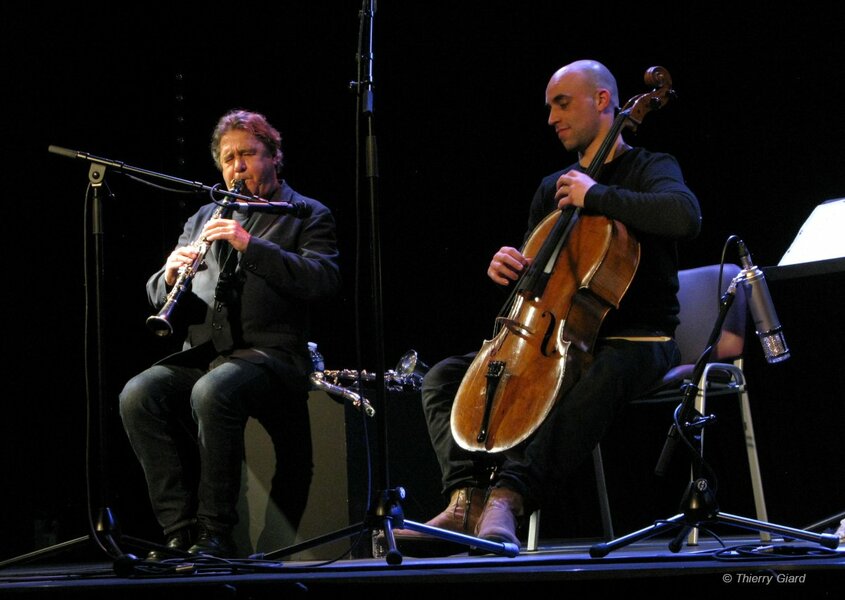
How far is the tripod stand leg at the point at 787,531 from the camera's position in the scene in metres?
1.98

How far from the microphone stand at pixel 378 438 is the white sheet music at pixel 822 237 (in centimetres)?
152

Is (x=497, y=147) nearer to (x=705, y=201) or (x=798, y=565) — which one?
(x=705, y=201)

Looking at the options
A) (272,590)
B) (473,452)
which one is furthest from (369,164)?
(272,590)

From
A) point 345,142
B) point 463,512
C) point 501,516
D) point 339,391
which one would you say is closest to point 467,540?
point 501,516

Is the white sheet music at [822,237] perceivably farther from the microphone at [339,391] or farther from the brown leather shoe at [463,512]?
the microphone at [339,391]

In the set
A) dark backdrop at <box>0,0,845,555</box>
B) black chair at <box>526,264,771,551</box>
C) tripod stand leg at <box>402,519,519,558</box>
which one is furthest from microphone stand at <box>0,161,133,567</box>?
dark backdrop at <box>0,0,845,555</box>

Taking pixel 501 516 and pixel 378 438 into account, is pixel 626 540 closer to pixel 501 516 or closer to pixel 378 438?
pixel 501 516

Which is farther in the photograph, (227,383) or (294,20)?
(294,20)

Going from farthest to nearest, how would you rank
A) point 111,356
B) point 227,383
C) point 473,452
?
point 111,356
point 227,383
point 473,452

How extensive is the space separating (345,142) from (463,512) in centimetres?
230

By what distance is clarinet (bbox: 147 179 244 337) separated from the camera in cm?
280

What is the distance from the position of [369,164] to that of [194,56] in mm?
2374

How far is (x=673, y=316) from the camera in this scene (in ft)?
9.39

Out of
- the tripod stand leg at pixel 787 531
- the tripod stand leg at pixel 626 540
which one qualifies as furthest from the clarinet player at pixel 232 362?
the tripod stand leg at pixel 787 531
